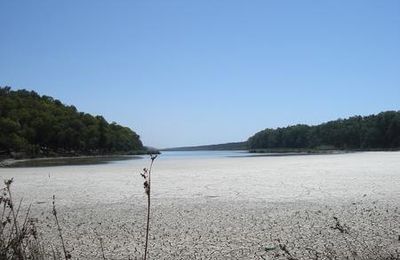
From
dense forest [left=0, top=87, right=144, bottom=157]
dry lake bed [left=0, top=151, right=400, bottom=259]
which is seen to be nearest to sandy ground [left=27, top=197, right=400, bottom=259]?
dry lake bed [left=0, top=151, right=400, bottom=259]

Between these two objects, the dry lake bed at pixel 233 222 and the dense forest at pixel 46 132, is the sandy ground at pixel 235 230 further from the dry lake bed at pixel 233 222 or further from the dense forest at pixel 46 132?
the dense forest at pixel 46 132

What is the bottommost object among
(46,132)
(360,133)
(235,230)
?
(235,230)

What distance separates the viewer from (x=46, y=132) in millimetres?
125000

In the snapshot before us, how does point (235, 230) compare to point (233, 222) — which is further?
point (233, 222)

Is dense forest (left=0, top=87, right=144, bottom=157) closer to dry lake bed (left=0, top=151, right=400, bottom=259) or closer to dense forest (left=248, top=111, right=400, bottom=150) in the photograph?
dense forest (left=248, top=111, right=400, bottom=150)

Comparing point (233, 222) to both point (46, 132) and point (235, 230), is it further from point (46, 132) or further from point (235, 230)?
point (46, 132)

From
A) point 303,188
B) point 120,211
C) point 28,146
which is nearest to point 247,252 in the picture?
point 120,211

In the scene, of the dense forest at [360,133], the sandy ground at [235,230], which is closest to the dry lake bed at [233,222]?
the sandy ground at [235,230]

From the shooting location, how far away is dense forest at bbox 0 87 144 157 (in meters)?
109

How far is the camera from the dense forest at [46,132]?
109438mm

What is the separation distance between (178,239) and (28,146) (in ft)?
352

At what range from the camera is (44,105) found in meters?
147

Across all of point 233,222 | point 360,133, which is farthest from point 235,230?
point 360,133

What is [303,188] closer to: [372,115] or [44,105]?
[44,105]
